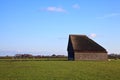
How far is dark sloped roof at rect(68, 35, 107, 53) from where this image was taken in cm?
7381

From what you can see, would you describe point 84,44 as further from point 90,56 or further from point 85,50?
point 90,56

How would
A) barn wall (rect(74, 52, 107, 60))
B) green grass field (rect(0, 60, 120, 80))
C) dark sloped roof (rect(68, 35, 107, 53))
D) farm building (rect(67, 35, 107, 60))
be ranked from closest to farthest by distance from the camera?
green grass field (rect(0, 60, 120, 80))
barn wall (rect(74, 52, 107, 60))
farm building (rect(67, 35, 107, 60))
dark sloped roof (rect(68, 35, 107, 53))

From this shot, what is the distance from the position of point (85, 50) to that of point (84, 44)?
2.30 meters

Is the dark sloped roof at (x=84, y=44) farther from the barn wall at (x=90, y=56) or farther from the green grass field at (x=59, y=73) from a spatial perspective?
the green grass field at (x=59, y=73)

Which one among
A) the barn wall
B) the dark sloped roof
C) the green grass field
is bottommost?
the green grass field

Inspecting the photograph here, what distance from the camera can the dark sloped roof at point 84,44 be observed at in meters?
73.8

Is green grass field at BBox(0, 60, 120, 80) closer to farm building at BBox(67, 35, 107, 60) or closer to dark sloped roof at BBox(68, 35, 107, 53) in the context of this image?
farm building at BBox(67, 35, 107, 60)

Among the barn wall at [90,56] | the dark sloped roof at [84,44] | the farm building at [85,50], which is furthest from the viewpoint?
the dark sloped roof at [84,44]

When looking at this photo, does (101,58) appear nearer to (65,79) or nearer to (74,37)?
(74,37)

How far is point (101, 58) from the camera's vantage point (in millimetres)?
74625

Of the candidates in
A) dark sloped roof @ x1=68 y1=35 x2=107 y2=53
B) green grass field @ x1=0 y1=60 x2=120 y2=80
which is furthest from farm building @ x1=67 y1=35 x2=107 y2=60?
green grass field @ x1=0 y1=60 x2=120 y2=80

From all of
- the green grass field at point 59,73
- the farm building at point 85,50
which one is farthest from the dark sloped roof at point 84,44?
the green grass field at point 59,73

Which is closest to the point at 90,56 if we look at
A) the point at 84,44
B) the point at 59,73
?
the point at 84,44

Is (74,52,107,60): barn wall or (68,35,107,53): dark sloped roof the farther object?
(68,35,107,53): dark sloped roof
